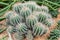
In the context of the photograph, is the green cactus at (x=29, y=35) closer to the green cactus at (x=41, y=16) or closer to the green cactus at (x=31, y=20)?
the green cactus at (x=31, y=20)

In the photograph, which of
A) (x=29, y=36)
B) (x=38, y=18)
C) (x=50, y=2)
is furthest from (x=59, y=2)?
(x=29, y=36)

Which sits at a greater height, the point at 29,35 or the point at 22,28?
the point at 22,28

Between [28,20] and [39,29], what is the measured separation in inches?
10.7

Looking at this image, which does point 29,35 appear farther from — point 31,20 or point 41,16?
point 41,16

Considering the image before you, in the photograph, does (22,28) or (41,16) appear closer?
(22,28)

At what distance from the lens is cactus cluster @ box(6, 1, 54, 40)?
4059mm

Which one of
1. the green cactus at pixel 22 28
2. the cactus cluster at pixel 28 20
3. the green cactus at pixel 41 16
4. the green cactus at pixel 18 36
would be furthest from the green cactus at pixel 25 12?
the green cactus at pixel 18 36

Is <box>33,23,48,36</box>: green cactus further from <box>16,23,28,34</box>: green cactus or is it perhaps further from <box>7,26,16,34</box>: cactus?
<box>7,26,16,34</box>: cactus

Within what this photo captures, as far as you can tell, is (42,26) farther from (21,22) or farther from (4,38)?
(4,38)

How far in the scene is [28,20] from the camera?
13.5 feet

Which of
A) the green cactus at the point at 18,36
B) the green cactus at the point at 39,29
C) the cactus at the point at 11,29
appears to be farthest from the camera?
the cactus at the point at 11,29

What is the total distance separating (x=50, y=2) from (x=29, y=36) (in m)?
1.24

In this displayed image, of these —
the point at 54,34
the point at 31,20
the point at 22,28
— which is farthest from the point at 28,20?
the point at 54,34

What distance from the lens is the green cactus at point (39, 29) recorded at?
4.00 meters
